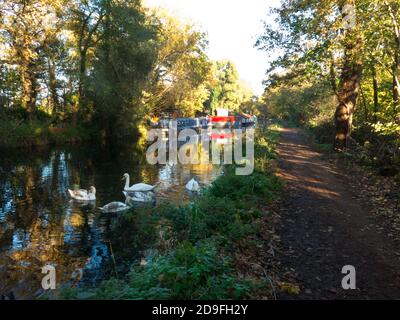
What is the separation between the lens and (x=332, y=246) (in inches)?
297

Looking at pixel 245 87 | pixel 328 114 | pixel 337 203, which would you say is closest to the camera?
pixel 337 203

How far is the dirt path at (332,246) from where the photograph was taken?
230 inches

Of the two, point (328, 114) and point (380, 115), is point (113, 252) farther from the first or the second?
point (328, 114)

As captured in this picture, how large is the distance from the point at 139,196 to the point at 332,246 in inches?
330

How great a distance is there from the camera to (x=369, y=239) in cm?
789

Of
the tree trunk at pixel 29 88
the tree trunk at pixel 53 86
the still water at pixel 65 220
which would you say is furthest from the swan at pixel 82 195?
the tree trunk at pixel 53 86

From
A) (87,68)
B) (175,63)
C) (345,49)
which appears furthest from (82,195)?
(175,63)

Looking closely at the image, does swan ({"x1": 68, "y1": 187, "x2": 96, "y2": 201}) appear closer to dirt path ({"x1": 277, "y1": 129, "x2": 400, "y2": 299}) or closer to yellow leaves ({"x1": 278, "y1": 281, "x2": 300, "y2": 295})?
dirt path ({"x1": 277, "y1": 129, "x2": 400, "y2": 299})

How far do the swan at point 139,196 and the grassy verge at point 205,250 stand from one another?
175 cm

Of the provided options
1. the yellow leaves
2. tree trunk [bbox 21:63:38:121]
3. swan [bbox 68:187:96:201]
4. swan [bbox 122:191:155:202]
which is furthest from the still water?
tree trunk [bbox 21:63:38:121]

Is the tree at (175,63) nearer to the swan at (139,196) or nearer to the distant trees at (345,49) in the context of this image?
the distant trees at (345,49)

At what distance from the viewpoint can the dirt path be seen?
585 centimetres

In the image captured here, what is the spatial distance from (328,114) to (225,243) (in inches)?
1117
